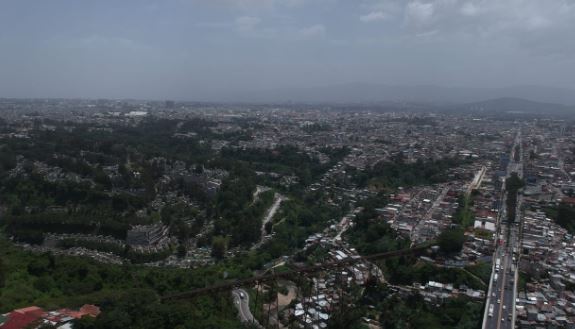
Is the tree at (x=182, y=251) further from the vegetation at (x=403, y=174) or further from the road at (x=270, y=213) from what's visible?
the vegetation at (x=403, y=174)

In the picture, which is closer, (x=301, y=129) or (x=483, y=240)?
(x=483, y=240)

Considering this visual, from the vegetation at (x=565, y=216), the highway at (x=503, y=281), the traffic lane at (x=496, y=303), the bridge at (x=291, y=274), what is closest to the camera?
the traffic lane at (x=496, y=303)

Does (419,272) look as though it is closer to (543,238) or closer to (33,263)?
(543,238)

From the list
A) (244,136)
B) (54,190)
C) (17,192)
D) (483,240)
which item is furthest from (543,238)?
(244,136)

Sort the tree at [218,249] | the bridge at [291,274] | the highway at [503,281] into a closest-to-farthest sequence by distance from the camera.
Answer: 1. the highway at [503,281]
2. the bridge at [291,274]
3. the tree at [218,249]

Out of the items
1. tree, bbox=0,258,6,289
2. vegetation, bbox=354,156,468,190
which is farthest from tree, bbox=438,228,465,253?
tree, bbox=0,258,6,289

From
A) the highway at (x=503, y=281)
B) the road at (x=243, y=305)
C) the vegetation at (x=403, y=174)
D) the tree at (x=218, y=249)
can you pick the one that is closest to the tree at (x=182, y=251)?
the tree at (x=218, y=249)

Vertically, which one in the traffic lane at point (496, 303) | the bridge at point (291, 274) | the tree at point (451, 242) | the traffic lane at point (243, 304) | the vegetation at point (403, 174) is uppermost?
the vegetation at point (403, 174)

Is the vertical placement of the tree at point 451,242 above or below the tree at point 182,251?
above

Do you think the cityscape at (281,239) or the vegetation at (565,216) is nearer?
the cityscape at (281,239)
